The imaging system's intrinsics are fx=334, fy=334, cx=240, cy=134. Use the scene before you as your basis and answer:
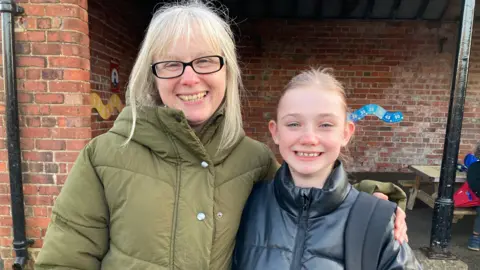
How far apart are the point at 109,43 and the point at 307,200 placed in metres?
3.72

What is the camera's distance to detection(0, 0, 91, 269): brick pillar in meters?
2.52

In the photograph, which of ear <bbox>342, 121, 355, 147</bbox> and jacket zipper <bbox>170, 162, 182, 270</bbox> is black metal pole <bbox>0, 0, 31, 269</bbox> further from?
ear <bbox>342, 121, 355, 147</bbox>

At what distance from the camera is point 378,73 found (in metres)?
5.58

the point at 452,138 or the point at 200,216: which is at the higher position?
the point at 452,138

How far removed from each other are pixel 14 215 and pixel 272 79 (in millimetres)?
4118

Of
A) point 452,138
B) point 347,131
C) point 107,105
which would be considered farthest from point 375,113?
point 347,131

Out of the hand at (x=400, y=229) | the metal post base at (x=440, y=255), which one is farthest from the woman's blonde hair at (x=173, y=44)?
the metal post base at (x=440, y=255)

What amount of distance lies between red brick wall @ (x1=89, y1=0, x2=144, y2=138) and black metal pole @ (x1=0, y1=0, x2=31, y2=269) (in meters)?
1.02

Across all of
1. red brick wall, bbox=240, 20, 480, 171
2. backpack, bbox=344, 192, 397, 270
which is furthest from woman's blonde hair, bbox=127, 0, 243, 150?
red brick wall, bbox=240, 20, 480, 171

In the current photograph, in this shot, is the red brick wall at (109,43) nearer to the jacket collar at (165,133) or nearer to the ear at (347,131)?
the jacket collar at (165,133)

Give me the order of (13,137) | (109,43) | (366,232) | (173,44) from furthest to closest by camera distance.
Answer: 1. (109,43)
2. (13,137)
3. (173,44)
4. (366,232)

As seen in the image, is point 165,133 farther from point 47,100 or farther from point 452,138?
point 452,138

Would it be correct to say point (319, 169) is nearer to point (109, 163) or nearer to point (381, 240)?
point (381, 240)

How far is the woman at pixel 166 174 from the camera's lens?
1.15 meters
